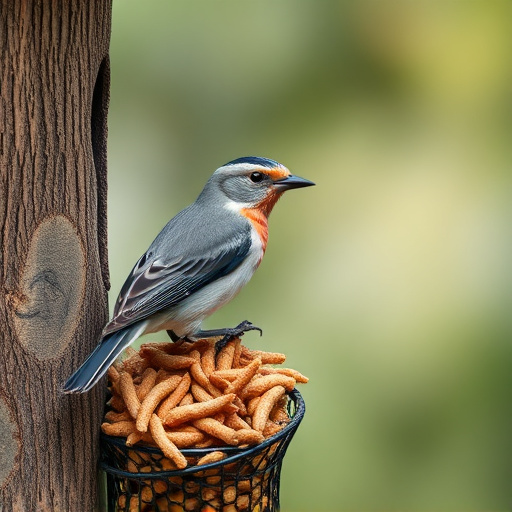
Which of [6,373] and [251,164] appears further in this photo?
[251,164]

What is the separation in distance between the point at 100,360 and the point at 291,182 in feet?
3.77

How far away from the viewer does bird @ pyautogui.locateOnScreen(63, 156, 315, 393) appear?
335 cm

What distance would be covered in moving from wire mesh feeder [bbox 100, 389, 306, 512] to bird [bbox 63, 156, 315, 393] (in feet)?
1.33

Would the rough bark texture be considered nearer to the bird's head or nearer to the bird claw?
the bird claw

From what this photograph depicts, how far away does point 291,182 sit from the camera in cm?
379

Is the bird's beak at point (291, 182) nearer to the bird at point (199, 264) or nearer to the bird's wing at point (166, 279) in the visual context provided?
the bird at point (199, 264)

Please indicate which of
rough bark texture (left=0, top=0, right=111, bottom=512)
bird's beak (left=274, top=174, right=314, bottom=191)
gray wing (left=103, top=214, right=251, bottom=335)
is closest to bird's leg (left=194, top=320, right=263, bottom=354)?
gray wing (left=103, top=214, right=251, bottom=335)

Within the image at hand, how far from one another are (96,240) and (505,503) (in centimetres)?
330

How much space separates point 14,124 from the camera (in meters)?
3.15

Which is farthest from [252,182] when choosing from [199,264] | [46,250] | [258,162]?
[46,250]

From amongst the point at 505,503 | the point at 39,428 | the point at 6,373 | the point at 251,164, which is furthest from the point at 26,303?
the point at 505,503

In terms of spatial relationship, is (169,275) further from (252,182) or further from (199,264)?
Answer: (252,182)

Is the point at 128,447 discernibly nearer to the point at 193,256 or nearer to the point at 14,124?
the point at 193,256

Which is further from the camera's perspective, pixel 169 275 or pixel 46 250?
pixel 169 275
